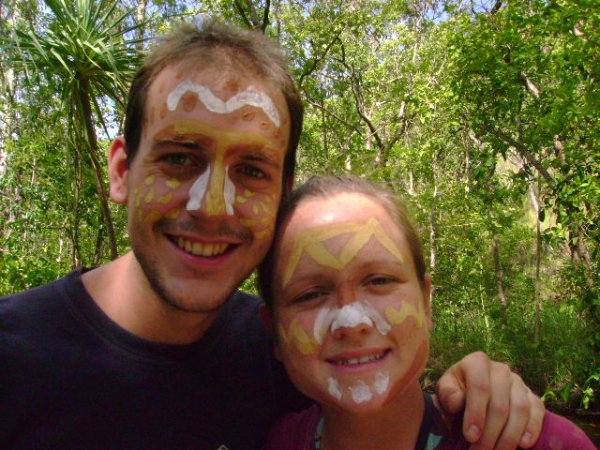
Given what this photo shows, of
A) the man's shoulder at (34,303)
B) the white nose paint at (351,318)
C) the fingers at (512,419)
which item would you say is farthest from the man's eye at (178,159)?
the fingers at (512,419)

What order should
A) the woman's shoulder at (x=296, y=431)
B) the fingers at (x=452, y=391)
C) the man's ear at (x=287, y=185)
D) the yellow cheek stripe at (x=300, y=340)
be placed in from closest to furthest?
the fingers at (x=452, y=391)
the yellow cheek stripe at (x=300, y=340)
the woman's shoulder at (x=296, y=431)
the man's ear at (x=287, y=185)

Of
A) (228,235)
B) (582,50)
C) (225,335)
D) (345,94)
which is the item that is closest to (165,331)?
(225,335)

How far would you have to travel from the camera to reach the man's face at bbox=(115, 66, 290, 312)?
1.58 meters

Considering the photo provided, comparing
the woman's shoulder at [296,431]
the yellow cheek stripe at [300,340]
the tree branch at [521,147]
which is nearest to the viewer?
the yellow cheek stripe at [300,340]

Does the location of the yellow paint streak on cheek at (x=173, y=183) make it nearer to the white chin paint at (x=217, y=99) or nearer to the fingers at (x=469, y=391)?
the white chin paint at (x=217, y=99)

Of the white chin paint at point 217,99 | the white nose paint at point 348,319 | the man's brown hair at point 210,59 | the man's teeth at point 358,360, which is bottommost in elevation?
the man's teeth at point 358,360

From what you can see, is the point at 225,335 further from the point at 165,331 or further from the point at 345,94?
the point at 345,94

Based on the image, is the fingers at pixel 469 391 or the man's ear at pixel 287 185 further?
the man's ear at pixel 287 185

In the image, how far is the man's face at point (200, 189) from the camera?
158 cm

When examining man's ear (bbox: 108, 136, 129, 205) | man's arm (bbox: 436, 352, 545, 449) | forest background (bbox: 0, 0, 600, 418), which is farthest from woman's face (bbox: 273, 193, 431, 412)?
forest background (bbox: 0, 0, 600, 418)

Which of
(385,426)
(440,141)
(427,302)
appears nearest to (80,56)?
(427,302)

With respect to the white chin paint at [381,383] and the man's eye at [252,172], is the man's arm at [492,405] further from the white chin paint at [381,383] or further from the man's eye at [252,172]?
the man's eye at [252,172]

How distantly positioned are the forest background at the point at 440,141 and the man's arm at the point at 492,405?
177 cm

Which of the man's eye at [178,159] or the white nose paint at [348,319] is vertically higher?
the man's eye at [178,159]
